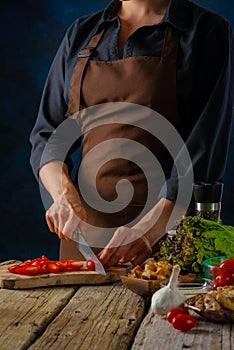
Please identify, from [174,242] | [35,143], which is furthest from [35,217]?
[174,242]

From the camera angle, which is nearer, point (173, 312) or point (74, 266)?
point (173, 312)

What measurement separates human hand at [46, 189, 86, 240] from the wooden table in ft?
1.41

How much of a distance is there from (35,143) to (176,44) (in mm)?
734

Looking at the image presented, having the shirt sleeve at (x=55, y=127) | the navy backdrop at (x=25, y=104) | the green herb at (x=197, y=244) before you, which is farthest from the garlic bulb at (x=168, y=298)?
the navy backdrop at (x=25, y=104)

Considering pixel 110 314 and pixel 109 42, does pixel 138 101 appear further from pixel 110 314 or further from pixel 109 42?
pixel 110 314

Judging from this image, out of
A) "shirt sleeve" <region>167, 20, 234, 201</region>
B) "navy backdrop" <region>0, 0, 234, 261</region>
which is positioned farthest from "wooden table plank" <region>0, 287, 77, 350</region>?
"navy backdrop" <region>0, 0, 234, 261</region>

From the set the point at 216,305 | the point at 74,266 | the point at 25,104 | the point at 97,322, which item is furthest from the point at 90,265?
the point at 25,104

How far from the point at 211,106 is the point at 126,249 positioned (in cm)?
→ 68

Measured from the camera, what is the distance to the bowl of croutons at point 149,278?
2.24m

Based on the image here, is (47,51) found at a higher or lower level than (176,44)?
lower

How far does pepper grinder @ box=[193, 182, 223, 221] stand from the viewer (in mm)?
2506

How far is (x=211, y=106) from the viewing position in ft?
9.52

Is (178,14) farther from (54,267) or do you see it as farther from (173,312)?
(173,312)

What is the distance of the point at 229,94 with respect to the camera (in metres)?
2.99
